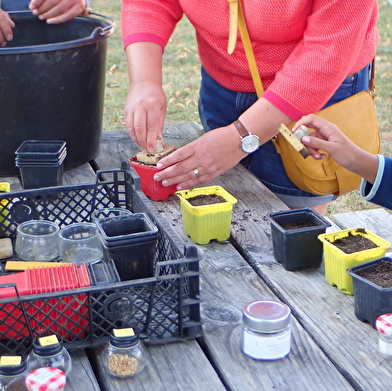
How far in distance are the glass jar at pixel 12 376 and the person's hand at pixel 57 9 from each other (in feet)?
4.28

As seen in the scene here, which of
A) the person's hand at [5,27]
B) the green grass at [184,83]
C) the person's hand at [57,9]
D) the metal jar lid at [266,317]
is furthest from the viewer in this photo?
the green grass at [184,83]

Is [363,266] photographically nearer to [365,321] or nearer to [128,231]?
[365,321]

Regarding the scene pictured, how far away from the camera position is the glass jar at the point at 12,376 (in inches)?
34.5

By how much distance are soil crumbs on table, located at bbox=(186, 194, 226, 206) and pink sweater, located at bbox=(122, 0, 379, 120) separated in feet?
0.95

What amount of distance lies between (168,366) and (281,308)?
0.68 ft

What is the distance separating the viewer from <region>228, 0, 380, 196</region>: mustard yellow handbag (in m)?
1.68

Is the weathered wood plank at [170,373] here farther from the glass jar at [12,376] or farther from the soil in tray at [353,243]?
the soil in tray at [353,243]

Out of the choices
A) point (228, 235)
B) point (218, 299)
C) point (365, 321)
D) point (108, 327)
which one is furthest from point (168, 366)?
point (228, 235)

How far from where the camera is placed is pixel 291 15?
1.50 metres

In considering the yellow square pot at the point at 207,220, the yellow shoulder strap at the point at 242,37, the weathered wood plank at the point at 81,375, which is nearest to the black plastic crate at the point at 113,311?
the weathered wood plank at the point at 81,375

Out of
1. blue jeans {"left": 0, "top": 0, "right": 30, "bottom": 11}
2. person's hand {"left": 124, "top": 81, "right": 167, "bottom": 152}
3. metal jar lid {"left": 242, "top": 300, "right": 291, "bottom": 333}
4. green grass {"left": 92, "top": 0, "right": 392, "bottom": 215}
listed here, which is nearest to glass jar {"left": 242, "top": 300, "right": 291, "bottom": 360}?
metal jar lid {"left": 242, "top": 300, "right": 291, "bottom": 333}

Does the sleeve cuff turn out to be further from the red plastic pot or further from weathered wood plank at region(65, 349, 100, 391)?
weathered wood plank at region(65, 349, 100, 391)

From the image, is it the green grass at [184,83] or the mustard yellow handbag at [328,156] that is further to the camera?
the green grass at [184,83]

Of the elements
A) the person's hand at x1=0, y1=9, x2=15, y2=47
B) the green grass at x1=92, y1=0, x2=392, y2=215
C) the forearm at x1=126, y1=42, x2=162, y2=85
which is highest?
the person's hand at x1=0, y1=9, x2=15, y2=47
